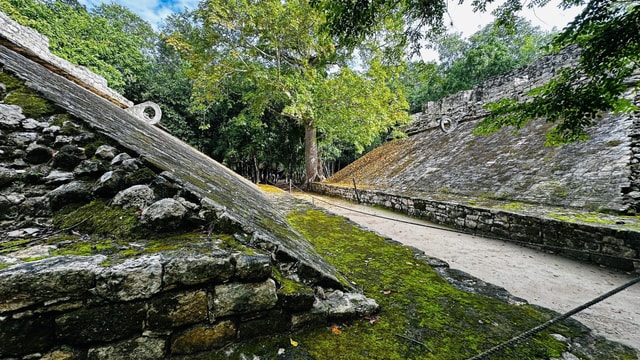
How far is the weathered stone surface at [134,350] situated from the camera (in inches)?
35.2

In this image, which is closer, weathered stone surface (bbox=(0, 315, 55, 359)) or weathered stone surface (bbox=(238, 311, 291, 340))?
weathered stone surface (bbox=(0, 315, 55, 359))

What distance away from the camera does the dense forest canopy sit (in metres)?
2.03

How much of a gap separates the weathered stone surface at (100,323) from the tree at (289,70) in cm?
1003

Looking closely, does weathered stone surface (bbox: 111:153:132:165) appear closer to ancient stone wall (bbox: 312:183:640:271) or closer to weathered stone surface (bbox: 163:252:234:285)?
weathered stone surface (bbox: 163:252:234:285)

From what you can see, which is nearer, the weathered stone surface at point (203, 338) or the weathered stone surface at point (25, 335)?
the weathered stone surface at point (25, 335)

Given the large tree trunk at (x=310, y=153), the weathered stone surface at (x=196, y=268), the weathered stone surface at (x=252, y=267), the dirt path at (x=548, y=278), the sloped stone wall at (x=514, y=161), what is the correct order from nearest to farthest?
the weathered stone surface at (x=196, y=268)
the weathered stone surface at (x=252, y=267)
the dirt path at (x=548, y=278)
the sloped stone wall at (x=514, y=161)
the large tree trunk at (x=310, y=153)

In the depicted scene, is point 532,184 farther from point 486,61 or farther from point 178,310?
point 486,61

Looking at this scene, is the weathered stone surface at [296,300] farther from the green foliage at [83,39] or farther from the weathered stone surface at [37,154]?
the green foliage at [83,39]

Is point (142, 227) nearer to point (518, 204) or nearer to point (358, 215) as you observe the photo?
point (518, 204)

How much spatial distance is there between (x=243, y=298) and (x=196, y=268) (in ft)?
0.87

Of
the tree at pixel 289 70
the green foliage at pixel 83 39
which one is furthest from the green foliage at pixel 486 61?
the green foliage at pixel 83 39

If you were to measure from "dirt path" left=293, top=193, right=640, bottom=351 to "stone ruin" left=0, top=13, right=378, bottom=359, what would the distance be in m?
2.69

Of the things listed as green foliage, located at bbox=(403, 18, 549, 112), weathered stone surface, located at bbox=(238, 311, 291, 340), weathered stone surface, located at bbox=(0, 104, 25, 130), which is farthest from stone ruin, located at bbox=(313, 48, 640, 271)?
green foliage, located at bbox=(403, 18, 549, 112)

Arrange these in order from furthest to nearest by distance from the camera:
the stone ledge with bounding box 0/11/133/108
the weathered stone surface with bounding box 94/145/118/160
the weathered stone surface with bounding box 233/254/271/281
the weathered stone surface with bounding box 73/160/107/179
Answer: the stone ledge with bounding box 0/11/133/108
the weathered stone surface with bounding box 94/145/118/160
the weathered stone surface with bounding box 73/160/107/179
the weathered stone surface with bounding box 233/254/271/281
